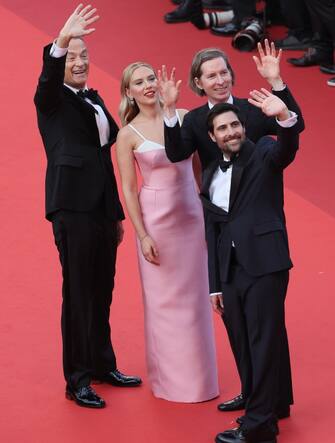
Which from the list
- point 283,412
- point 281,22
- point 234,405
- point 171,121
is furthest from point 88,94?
point 281,22

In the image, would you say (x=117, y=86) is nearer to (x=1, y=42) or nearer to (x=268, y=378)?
(x=1, y=42)

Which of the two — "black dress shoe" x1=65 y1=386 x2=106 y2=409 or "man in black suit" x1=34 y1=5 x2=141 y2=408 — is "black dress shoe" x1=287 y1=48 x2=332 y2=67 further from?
"black dress shoe" x1=65 y1=386 x2=106 y2=409

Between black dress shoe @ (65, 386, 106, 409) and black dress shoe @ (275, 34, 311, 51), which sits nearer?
black dress shoe @ (65, 386, 106, 409)

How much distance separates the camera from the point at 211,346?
249 inches

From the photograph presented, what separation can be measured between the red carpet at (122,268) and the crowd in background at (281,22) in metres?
0.10

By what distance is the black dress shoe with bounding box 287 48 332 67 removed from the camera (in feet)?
32.8

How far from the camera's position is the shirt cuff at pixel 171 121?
580 centimetres

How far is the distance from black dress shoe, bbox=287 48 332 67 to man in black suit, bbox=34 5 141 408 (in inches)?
155

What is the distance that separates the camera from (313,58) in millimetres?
9984

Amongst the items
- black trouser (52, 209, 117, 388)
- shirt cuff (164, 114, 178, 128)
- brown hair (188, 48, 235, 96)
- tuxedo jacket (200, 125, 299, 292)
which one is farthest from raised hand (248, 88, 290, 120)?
black trouser (52, 209, 117, 388)

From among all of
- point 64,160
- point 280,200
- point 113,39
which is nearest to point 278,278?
point 280,200

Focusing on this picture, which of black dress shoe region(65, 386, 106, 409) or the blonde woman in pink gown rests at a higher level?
the blonde woman in pink gown

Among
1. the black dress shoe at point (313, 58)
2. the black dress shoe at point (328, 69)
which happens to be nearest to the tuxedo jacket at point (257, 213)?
the black dress shoe at point (328, 69)

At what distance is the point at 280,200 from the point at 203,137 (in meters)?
0.49
